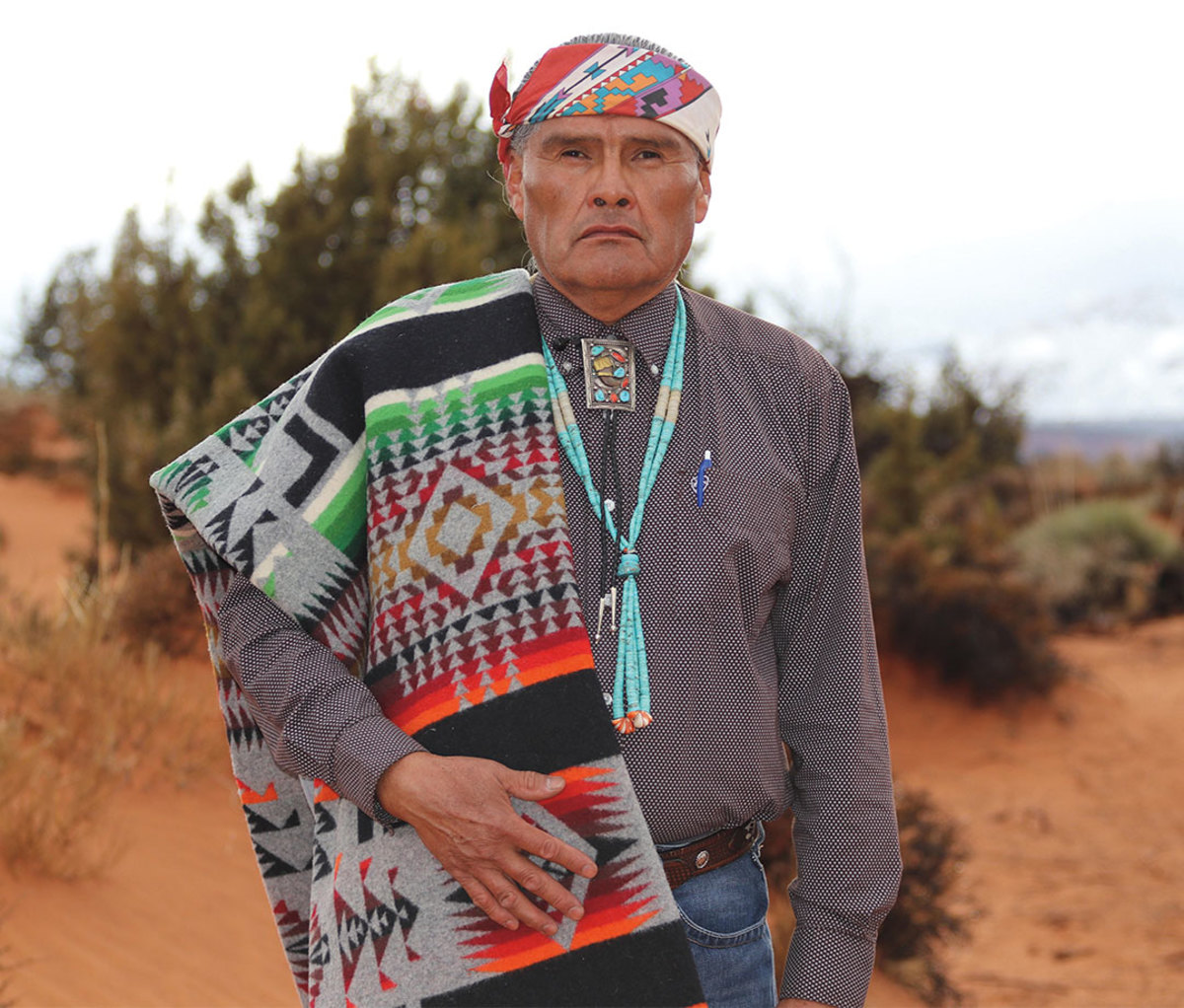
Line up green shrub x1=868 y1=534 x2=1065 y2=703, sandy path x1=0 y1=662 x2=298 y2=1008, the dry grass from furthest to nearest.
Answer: green shrub x1=868 y1=534 x2=1065 y2=703, the dry grass, sandy path x1=0 y1=662 x2=298 y2=1008

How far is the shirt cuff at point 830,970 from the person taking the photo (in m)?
2.00

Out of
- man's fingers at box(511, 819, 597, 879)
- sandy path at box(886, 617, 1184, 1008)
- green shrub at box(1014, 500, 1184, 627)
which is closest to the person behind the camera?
A: man's fingers at box(511, 819, 597, 879)

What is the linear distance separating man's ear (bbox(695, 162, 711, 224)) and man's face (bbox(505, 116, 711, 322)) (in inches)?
2.5

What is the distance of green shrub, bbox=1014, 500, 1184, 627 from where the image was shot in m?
13.7

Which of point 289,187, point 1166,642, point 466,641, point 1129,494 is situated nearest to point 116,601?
point 289,187

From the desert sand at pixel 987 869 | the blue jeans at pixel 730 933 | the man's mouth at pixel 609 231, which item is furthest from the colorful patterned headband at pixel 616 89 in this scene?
the desert sand at pixel 987 869

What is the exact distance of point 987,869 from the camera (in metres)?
7.53

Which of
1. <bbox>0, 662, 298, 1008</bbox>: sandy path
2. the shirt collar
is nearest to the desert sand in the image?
<bbox>0, 662, 298, 1008</bbox>: sandy path

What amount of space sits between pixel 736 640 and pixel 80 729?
4.52m

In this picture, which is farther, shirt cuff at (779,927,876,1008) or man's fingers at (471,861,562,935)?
shirt cuff at (779,927,876,1008)

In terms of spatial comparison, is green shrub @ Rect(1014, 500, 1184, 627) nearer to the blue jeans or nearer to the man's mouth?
the blue jeans

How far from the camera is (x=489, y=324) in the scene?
2020mm

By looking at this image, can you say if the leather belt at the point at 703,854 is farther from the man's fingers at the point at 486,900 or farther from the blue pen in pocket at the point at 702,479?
the blue pen in pocket at the point at 702,479

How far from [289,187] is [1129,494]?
16321mm
